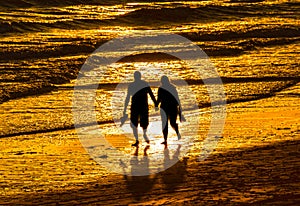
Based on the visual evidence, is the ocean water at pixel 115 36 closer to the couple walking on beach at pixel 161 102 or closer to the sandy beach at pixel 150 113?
the sandy beach at pixel 150 113

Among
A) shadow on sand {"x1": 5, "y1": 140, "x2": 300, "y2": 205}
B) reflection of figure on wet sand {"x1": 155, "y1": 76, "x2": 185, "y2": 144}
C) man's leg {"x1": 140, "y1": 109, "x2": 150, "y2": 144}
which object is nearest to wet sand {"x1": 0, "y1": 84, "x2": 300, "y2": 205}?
shadow on sand {"x1": 5, "y1": 140, "x2": 300, "y2": 205}

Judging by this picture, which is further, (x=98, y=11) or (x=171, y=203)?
(x=98, y=11)

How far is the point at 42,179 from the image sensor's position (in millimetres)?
12234

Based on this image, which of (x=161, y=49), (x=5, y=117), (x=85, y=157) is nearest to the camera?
(x=85, y=157)

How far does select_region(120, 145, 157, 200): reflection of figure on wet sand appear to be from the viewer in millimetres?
11398

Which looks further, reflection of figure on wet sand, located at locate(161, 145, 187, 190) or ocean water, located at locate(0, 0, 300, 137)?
ocean water, located at locate(0, 0, 300, 137)

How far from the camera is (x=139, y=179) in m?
12.1

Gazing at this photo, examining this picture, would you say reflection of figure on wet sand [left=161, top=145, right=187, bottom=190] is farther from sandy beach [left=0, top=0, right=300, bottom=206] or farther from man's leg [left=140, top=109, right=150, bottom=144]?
man's leg [left=140, top=109, right=150, bottom=144]

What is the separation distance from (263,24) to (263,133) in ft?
92.4

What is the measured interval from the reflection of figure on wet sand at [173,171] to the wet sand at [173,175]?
0.5 inches

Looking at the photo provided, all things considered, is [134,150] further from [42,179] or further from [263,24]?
[263,24]

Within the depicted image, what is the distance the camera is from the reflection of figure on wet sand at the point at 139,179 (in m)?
11.4

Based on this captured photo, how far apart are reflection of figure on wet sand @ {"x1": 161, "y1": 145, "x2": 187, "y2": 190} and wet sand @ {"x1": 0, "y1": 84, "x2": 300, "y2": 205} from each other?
14 mm

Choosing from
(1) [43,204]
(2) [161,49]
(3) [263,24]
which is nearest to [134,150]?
(1) [43,204]
